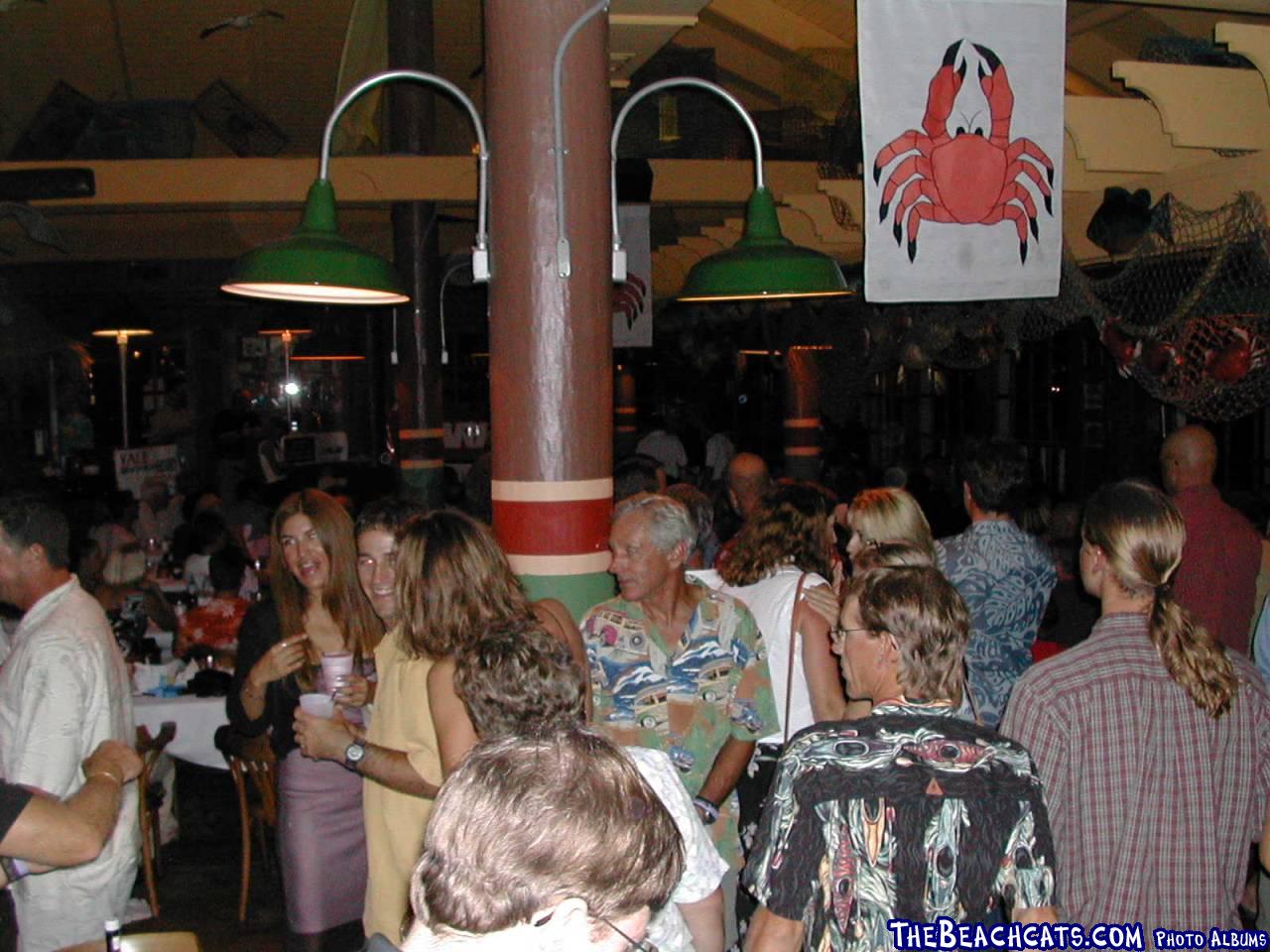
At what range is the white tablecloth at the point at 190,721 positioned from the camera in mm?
5246

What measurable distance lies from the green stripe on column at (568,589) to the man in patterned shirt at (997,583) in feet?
3.91

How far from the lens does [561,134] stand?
321cm

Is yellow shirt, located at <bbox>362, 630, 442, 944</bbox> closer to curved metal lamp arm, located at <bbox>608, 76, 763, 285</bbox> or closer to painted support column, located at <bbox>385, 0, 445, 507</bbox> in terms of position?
curved metal lamp arm, located at <bbox>608, 76, 763, 285</bbox>

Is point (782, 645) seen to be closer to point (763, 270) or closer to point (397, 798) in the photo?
point (763, 270)

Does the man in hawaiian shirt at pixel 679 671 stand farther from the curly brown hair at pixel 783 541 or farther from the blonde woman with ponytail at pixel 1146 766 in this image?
the blonde woman with ponytail at pixel 1146 766

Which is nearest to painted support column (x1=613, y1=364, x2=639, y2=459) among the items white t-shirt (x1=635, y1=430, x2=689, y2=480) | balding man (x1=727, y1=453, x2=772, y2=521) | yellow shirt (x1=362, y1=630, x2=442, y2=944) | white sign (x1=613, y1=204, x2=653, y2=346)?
white t-shirt (x1=635, y1=430, x2=689, y2=480)

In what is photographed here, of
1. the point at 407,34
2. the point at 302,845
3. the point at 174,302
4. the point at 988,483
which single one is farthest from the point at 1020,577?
the point at 174,302

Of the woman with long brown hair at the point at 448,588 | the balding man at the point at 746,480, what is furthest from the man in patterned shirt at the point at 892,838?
the balding man at the point at 746,480

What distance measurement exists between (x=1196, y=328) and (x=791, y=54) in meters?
6.81

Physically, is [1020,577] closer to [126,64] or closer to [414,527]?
[414,527]

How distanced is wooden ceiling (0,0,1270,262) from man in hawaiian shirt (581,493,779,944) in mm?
7206

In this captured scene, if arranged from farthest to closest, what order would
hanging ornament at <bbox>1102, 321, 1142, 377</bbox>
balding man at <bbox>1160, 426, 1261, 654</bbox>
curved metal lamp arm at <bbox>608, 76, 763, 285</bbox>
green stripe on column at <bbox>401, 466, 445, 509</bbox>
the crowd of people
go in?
green stripe on column at <bbox>401, 466, 445, 509</bbox> < hanging ornament at <bbox>1102, 321, 1142, 377</bbox> < balding man at <bbox>1160, 426, 1261, 654</bbox> < curved metal lamp arm at <bbox>608, 76, 763, 285</bbox> < the crowd of people

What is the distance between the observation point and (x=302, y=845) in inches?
128

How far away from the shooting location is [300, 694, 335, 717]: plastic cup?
294 cm
